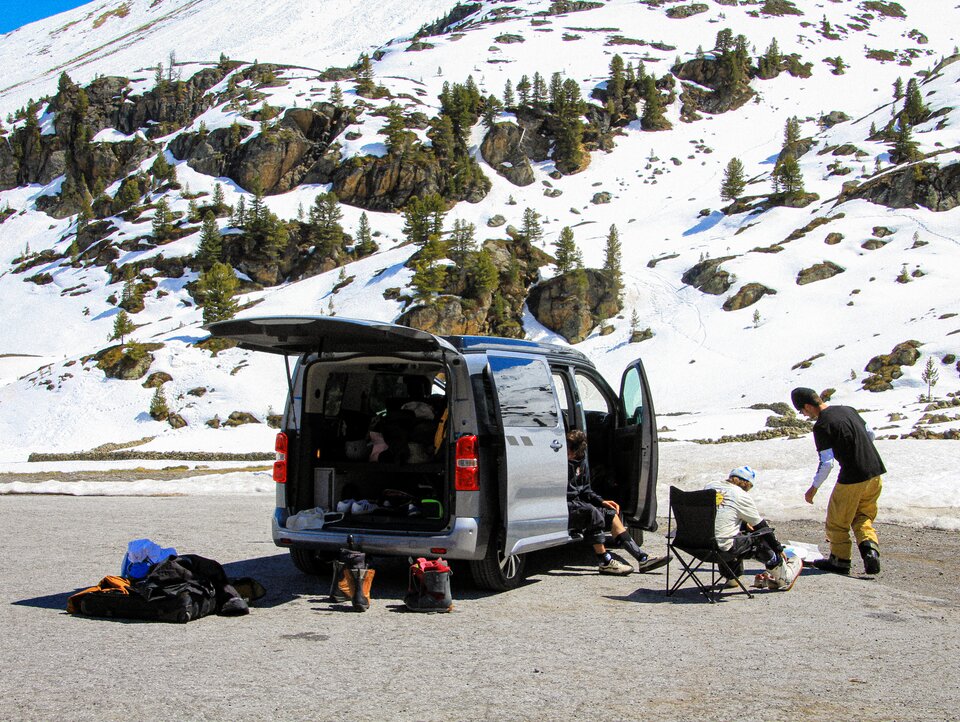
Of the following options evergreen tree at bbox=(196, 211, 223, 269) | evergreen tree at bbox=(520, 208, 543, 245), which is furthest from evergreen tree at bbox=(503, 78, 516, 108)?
evergreen tree at bbox=(196, 211, 223, 269)

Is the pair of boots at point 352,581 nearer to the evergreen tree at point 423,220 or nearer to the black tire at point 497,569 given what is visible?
the black tire at point 497,569

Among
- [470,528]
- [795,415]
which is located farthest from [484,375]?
[795,415]

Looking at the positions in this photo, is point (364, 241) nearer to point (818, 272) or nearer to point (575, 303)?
point (575, 303)

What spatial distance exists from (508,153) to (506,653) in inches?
3933

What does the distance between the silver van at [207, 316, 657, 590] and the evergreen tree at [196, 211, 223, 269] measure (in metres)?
68.2

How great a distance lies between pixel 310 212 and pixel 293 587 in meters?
75.3

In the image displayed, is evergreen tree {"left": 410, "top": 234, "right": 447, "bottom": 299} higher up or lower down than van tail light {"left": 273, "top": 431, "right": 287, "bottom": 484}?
higher up

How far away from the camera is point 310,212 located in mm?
79438

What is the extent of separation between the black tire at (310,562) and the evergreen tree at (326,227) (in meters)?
69.2

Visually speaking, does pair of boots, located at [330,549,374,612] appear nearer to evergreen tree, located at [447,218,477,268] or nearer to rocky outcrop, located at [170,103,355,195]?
evergreen tree, located at [447,218,477,268]

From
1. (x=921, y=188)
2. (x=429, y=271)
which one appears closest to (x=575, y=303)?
(x=429, y=271)

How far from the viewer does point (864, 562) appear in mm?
8000

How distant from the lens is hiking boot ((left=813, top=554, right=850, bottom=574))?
8.11 metres

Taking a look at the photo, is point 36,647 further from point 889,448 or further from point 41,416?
point 41,416
